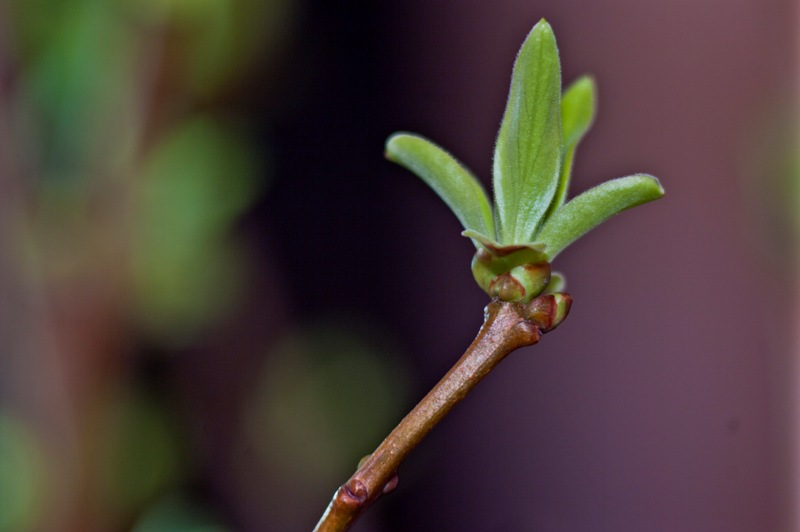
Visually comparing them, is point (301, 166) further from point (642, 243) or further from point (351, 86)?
point (642, 243)

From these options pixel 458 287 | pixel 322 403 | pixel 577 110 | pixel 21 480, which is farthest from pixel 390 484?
pixel 458 287

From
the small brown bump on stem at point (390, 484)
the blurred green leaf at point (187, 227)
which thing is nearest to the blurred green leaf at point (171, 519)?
the blurred green leaf at point (187, 227)

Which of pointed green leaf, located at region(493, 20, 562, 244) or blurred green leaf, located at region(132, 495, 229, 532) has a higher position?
pointed green leaf, located at region(493, 20, 562, 244)

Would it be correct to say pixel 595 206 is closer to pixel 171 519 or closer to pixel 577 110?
pixel 577 110

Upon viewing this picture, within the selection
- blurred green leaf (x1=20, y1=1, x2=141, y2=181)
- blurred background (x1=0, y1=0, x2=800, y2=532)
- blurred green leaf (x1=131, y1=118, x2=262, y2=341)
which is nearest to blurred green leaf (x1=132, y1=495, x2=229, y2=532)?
blurred background (x1=0, y1=0, x2=800, y2=532)

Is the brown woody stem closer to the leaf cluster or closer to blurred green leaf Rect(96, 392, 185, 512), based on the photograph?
the leaf cluster

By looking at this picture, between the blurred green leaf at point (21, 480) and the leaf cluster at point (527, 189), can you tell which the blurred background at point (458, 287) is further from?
the leaf cluster at point (527, 189)

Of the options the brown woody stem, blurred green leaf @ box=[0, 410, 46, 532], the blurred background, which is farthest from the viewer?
the blurred background
